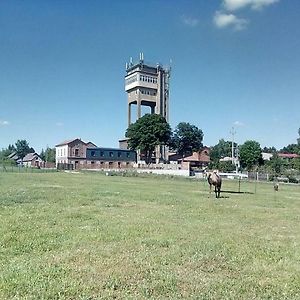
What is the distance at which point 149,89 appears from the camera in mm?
118938

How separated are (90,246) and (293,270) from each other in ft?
12.9

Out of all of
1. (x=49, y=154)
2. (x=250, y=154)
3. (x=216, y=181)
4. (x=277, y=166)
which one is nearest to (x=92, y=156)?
(x=49, y=154)

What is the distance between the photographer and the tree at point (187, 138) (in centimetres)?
12962

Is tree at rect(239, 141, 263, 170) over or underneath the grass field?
over

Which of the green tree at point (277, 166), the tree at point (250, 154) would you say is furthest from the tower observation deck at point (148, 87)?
the green tree at point (277, 166)

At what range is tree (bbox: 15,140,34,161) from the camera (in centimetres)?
18743

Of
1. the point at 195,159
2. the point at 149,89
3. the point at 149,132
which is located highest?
the point at 149,89

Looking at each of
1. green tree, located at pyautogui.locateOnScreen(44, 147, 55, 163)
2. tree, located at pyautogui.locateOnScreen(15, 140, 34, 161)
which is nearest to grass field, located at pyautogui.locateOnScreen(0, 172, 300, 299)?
green tree, located at pyautogui.locateOnScreen(44, 147, 55, 163)

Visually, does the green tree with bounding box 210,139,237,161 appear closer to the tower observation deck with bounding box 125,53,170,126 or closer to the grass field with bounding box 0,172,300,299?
the tower observation deck with bounding box 125,53,170,126

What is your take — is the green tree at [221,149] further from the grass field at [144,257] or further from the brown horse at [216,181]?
the grass field at [144,257]

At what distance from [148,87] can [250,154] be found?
117 feet

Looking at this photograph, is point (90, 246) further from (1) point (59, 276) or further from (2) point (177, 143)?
(2) point (177, 143)

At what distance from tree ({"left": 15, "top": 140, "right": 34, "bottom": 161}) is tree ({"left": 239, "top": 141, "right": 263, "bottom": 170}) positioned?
110 meters

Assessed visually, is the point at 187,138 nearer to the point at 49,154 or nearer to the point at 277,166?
the point at 277,166
